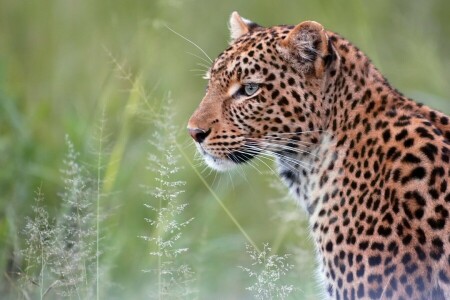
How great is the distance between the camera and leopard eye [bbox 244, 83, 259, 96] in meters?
10.6

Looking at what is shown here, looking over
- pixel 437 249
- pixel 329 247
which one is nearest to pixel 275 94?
pixel 329 247

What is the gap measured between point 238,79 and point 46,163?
3.95 metres

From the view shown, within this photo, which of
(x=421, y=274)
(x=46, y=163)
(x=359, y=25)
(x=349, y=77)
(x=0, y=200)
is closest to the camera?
(x=421, y=274)

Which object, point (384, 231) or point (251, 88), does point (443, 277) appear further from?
point (251, 88)

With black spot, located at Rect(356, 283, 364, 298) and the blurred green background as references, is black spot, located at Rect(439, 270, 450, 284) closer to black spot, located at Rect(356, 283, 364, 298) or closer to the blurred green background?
black spot, located at Rect(356, 283, 364, 298)

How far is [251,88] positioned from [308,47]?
492 millimetres

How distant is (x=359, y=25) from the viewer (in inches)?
603

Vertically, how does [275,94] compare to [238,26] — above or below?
below

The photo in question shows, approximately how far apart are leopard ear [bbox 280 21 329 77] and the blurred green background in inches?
50.7

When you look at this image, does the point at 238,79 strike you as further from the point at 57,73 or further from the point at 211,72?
the point at 57,73

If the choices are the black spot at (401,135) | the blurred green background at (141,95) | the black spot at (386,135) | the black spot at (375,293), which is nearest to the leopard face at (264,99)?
the black spot at (386,135)

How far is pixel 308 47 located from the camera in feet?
34.2

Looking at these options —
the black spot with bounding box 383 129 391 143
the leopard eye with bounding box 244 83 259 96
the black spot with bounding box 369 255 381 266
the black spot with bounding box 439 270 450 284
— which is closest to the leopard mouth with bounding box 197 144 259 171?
the leopard eye with bounding box 244 83 259 96

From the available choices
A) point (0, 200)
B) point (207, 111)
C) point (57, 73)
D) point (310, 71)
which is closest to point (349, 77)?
point (310, 71)
